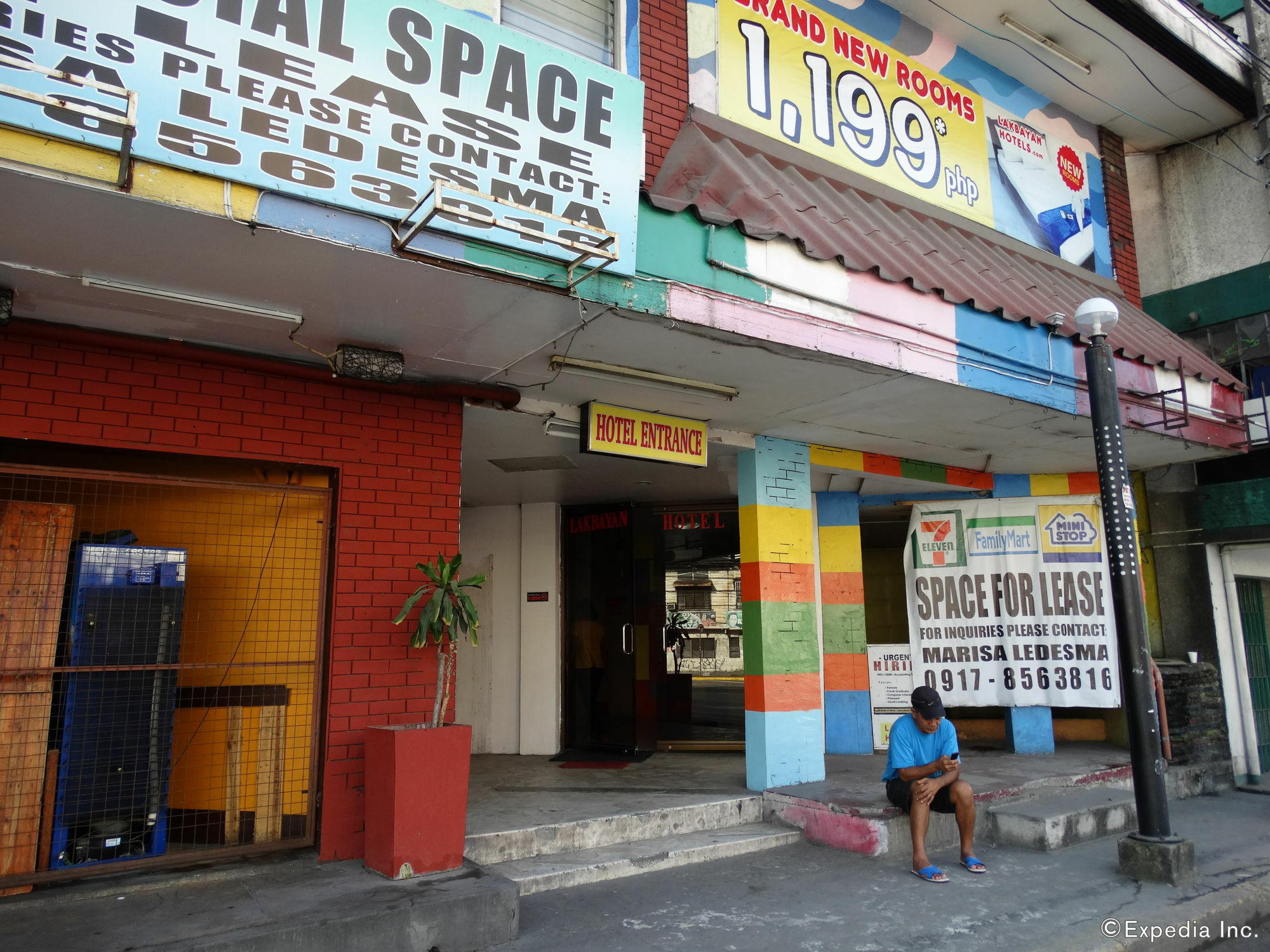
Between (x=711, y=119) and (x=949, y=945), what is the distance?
616cm

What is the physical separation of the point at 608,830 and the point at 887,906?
6.77 ft

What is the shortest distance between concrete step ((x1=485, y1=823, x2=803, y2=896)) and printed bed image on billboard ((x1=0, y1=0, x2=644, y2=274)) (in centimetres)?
395

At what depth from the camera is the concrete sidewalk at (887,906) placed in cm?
463

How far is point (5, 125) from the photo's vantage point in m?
3.20

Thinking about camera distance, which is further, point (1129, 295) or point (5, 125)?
A: point (1129, 295)

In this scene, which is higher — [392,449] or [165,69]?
[165,69]

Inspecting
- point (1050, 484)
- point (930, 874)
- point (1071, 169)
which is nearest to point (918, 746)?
point (930, 874)

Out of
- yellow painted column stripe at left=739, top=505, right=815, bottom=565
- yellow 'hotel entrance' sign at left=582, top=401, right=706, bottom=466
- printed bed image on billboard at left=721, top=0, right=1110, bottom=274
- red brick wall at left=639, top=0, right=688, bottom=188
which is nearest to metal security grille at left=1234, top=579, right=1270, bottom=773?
printed bed image on billboard at left=721, top=0, right=1110, bottom=274

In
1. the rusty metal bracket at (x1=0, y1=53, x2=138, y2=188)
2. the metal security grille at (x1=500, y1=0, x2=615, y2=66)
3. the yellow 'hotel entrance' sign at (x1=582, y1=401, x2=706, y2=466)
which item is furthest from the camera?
the yellow 'hotel entrance' sign at (x1=582, y1=401, x2=706, y2=466)

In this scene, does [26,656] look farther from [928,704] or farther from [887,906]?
[928,704]

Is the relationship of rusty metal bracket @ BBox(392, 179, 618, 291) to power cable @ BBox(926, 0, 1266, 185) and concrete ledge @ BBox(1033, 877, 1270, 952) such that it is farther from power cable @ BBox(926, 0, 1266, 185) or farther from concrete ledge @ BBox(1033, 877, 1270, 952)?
power cable @ BBox(926, 0, 1266, 185)

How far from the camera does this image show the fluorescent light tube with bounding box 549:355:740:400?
18.8 feet

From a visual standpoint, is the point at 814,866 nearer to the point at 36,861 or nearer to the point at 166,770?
the point at 166,770

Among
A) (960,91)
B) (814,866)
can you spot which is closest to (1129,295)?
(960,91)
